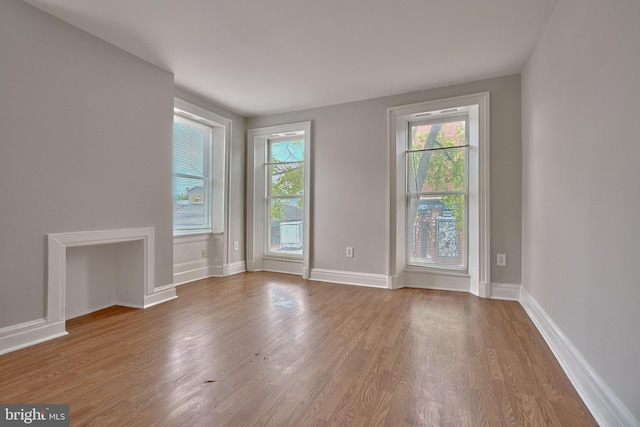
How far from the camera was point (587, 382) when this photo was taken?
1.47 meters

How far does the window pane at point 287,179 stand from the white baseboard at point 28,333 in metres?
3.04

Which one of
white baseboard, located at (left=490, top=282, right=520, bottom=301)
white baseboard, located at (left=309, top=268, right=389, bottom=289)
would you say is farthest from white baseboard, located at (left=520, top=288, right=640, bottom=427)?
white baseboard, located at (left=309, top=268, right=389, bottom=289)

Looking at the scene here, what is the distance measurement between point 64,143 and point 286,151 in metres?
2.83

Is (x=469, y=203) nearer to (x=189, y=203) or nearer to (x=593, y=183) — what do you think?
(x=593, y=183)

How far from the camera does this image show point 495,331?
2338 mm

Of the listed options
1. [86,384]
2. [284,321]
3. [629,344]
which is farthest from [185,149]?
[629,344]

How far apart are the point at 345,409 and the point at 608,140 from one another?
177 cm

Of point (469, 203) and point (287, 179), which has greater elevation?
point (287, 179)

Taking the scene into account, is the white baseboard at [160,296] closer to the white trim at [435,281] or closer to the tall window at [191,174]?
the tall window at [191,174]

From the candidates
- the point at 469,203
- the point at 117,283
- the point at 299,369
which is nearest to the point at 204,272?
the point at 117,283

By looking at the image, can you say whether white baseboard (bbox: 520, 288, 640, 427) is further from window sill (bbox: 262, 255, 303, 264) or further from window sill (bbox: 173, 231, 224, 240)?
window sill (bbox: 173, 231, 224, 240)

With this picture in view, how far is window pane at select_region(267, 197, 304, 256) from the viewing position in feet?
15.0

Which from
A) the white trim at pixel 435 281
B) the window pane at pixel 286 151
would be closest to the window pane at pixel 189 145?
the window pane at pixel 286 151

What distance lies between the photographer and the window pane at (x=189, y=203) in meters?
3.89
